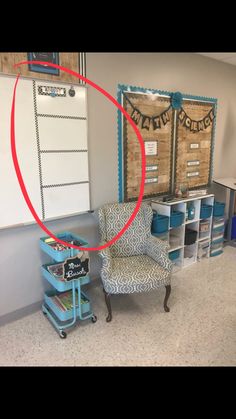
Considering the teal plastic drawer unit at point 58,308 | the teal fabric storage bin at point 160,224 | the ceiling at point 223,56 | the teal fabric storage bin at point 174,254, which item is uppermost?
the ceiling at point 223,56

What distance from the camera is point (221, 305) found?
2607 mm

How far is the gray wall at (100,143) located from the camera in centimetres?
234

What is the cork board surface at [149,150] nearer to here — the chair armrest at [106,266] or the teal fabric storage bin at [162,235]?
the teal fabric storage bin at [162,235]

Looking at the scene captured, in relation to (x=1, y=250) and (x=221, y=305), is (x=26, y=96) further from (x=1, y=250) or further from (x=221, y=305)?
(x=221, y=305)

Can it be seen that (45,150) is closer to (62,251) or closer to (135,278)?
(62,251)

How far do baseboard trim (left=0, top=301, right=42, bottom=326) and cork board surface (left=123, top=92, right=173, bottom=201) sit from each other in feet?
4.64

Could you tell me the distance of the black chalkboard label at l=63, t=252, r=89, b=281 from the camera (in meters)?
2.08

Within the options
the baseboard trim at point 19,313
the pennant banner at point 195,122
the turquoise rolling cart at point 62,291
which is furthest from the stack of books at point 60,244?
the pennant banner at point 195,122

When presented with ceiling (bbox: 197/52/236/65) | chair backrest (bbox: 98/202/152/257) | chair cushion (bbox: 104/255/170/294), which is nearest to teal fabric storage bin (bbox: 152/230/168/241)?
chair backrest (bbox: 98/202/152/257)

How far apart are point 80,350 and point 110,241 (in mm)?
1004

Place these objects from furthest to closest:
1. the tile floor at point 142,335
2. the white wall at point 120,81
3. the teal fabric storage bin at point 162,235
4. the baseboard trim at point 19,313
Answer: the teal fabric storage bin at point 162,235, the white wall at point 120,81, the baseboard trim at point 19,313, the tile floor at point 142,335

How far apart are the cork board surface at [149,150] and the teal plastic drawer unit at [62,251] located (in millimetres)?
864

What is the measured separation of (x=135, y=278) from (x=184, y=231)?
1.29 metres

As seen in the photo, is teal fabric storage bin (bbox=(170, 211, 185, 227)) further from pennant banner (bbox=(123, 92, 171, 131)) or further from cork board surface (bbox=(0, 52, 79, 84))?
cork board surface (bbox=(0, 52, 79, 84))
